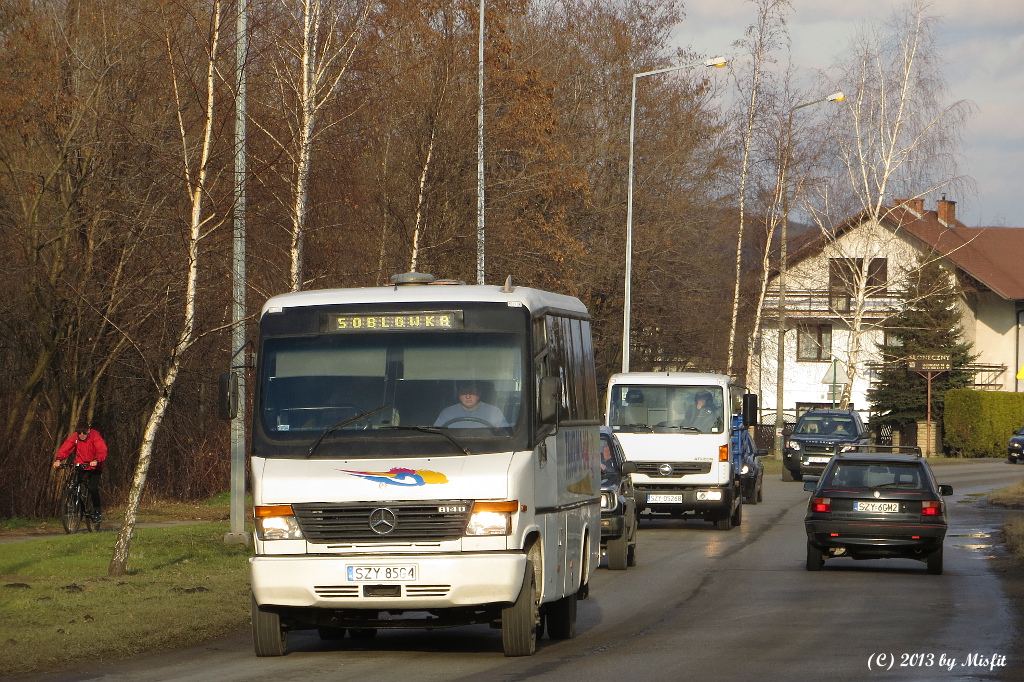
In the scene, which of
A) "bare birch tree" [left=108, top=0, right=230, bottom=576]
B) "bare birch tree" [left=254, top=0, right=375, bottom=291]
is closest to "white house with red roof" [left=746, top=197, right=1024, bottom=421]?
"bare birch tree" [left=254, top=0, right=375, bottom=291]

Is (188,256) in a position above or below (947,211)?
below

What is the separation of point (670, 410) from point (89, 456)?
370 inches

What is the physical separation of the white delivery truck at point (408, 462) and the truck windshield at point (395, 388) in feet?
0.03

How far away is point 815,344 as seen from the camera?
74.1 meters

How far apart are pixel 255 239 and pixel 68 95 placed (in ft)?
12.4

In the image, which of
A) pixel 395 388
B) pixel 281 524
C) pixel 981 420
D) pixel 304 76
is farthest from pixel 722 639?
pixel 981 420

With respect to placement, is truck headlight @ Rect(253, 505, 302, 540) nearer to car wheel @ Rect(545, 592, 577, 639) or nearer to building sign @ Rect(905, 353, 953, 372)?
car wheel @ Rect(545, 592, 577, 639)

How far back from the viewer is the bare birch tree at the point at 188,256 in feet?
54.1

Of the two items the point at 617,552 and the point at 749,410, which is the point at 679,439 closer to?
the point at 749,410

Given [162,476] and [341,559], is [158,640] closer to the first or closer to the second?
[341,559]

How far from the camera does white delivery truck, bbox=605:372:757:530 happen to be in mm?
25359

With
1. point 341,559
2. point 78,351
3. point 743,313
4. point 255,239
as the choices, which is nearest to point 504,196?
point 255,239

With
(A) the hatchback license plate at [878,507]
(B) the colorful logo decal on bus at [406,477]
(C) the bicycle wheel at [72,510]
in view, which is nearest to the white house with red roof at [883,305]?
(C) the bicycle wheel at [72,510]

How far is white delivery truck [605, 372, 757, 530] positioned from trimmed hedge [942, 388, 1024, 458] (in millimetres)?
39005
